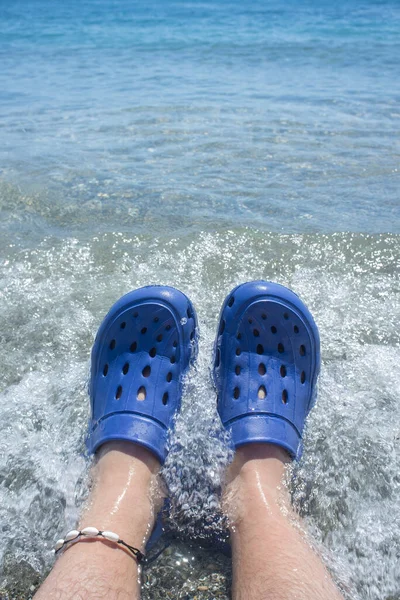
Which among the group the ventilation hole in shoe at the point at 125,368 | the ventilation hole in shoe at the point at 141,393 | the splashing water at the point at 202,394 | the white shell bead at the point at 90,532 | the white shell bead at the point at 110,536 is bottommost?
the splashing water at the point at 202,394

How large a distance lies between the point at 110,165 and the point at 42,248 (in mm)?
1221

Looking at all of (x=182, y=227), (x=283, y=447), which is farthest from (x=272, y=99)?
(x=283, y=447)

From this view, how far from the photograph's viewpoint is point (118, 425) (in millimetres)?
1797

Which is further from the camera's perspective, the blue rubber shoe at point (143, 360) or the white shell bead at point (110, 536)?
the blue rubber shoe at point (143, 360)

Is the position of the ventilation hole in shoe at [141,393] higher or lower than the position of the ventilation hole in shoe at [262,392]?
higher

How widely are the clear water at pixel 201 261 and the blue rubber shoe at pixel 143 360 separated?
0.29 feet

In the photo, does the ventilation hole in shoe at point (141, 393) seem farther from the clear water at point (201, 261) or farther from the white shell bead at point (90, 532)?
the white shell bead at point (90, 532)

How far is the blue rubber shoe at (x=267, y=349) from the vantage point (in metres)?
2.01

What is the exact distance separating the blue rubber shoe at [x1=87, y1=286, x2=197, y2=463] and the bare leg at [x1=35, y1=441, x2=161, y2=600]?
129 mm

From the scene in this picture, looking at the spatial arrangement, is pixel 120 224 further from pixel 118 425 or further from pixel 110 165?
pixel 118 425

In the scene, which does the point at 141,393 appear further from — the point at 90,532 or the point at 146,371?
the point at 90,532

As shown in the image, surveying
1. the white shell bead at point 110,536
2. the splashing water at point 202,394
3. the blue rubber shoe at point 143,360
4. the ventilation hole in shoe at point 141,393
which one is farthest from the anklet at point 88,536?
the ventilation hole in shoe at point 141,393

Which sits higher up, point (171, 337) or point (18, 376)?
point (171, 337)

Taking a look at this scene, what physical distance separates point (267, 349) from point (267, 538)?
0.79m
